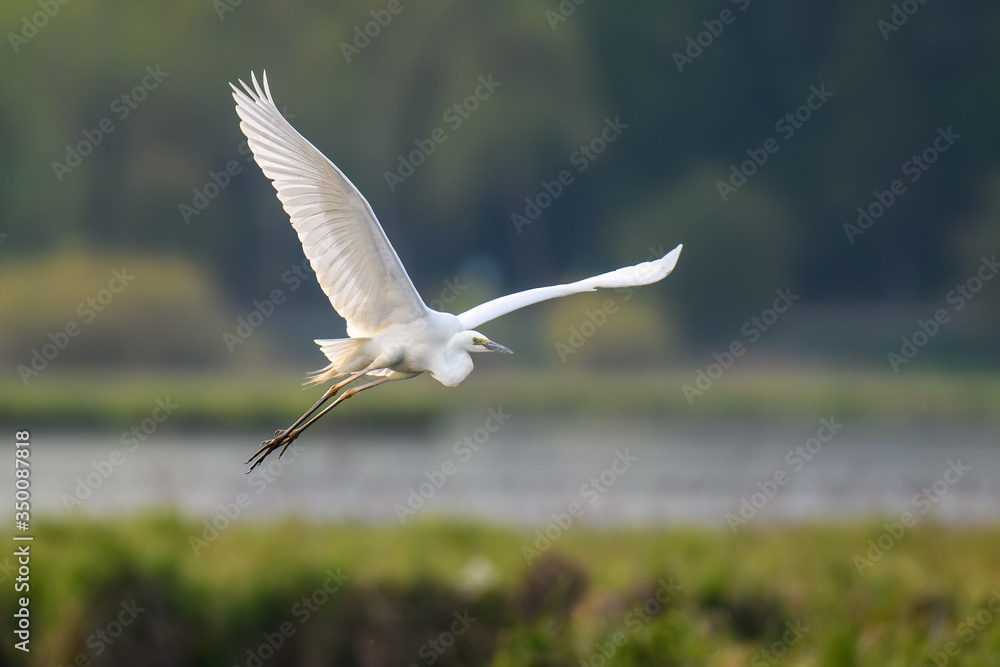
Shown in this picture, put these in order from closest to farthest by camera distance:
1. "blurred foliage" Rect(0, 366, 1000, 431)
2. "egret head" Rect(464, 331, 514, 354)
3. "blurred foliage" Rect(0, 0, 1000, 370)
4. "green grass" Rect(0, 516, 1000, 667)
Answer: "egret head" Rect(464, 331, 514, 354) → "green grass" Rect(0, 516, 1000, 667) → "blurred foliage" Rect(0, 366, 1000, 431) → "blurred foliage" Rect(0, 0, 1000, 370)

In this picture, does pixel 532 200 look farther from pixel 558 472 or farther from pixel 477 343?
pixel 477 343

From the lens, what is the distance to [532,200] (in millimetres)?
24422

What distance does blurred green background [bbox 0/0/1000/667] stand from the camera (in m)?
20.2

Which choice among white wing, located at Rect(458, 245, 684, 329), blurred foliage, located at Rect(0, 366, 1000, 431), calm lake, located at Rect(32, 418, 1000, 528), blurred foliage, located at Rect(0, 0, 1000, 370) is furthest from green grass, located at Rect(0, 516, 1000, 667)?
blurred foliage, located at Rect(0, 0, 1000, 370)

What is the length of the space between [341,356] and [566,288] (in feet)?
2.60

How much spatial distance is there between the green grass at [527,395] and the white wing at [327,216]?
45.5ft

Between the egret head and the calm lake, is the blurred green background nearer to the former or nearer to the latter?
the calm lake

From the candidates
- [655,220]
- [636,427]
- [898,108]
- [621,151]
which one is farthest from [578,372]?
[898,108]

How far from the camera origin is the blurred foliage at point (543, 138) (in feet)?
74.5

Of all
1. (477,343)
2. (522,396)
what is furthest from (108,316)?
(477,343)

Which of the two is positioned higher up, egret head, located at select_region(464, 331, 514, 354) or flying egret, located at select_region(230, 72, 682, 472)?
flying egret, located at select_region(230, 72, 682, 472)

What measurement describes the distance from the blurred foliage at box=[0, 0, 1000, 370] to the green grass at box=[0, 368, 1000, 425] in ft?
3.71

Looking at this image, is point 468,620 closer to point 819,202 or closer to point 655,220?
point 655,220

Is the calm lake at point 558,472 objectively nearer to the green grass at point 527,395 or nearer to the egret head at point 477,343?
the green grass at point 527,395
